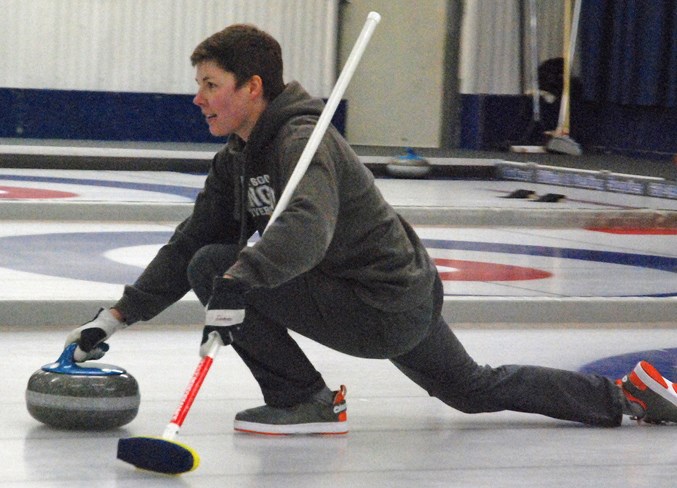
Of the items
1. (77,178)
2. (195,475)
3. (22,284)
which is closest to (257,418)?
(195,475)

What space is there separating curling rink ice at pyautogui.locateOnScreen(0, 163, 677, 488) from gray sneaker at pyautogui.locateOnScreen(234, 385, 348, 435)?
0.12 ft

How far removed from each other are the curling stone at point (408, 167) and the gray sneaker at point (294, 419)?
302 inches

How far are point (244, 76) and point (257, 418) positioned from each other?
0.75 meters

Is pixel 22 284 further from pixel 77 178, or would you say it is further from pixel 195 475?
pixel 77 178

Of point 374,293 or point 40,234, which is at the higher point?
point 374,293

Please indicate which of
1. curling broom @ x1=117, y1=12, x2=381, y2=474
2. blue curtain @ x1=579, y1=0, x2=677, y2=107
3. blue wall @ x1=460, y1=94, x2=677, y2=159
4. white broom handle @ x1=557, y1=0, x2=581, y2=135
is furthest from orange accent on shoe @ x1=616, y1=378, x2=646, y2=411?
blue wall @ x1=460, y1=94, x2=677, y2=159

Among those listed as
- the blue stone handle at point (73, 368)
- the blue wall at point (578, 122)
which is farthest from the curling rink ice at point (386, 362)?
the blue wall at point (578, 122)

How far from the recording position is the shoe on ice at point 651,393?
3.20 m

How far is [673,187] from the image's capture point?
9.71 metres

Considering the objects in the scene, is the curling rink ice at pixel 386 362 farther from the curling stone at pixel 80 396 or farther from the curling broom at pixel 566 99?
the curling broom at pixel 566 99

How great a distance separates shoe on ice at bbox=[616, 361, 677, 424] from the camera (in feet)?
10.5

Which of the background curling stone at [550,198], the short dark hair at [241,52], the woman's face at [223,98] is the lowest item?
the background curling stone at [550,198]

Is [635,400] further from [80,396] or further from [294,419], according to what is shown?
[80,396]

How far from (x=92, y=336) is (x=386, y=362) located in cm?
125
